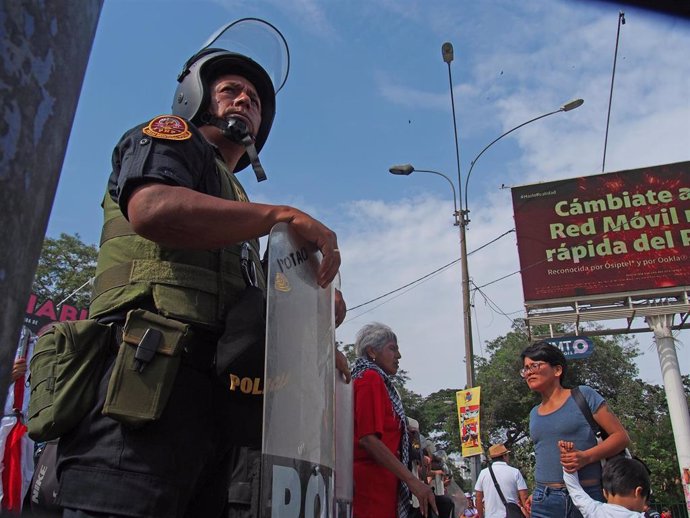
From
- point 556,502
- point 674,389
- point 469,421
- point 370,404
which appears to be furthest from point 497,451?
point 674,389

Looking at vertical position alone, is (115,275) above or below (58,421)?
above

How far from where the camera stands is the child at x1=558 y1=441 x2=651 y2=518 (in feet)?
10.5

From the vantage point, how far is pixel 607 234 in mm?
16703

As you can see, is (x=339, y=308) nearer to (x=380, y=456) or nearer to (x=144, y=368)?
(x=144, y=368)

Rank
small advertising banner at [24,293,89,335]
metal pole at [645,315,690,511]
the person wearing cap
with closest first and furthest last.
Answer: the person wearing cap
small advertising banner at [24,293,89,335]
metal pole at [645,315,690,511]

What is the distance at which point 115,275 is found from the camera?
59.4 inches

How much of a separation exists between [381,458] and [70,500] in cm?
219

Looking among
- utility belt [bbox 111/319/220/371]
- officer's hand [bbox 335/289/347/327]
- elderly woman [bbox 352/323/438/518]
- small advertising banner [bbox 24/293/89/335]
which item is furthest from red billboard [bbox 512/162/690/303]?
utility belt [bbox 111/319/220/371]

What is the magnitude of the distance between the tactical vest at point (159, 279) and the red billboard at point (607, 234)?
628 inches

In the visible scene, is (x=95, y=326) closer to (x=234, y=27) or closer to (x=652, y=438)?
(x=234, y=27)

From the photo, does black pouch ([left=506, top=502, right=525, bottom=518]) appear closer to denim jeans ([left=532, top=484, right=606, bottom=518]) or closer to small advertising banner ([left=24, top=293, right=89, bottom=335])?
denim jeans ([left=532, top=484, right=606, bottom=518])

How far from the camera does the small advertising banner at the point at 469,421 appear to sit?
34.3 ft

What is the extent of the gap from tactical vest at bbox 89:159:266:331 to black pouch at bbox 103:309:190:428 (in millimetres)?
72

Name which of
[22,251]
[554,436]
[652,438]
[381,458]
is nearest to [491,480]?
[554,436]
